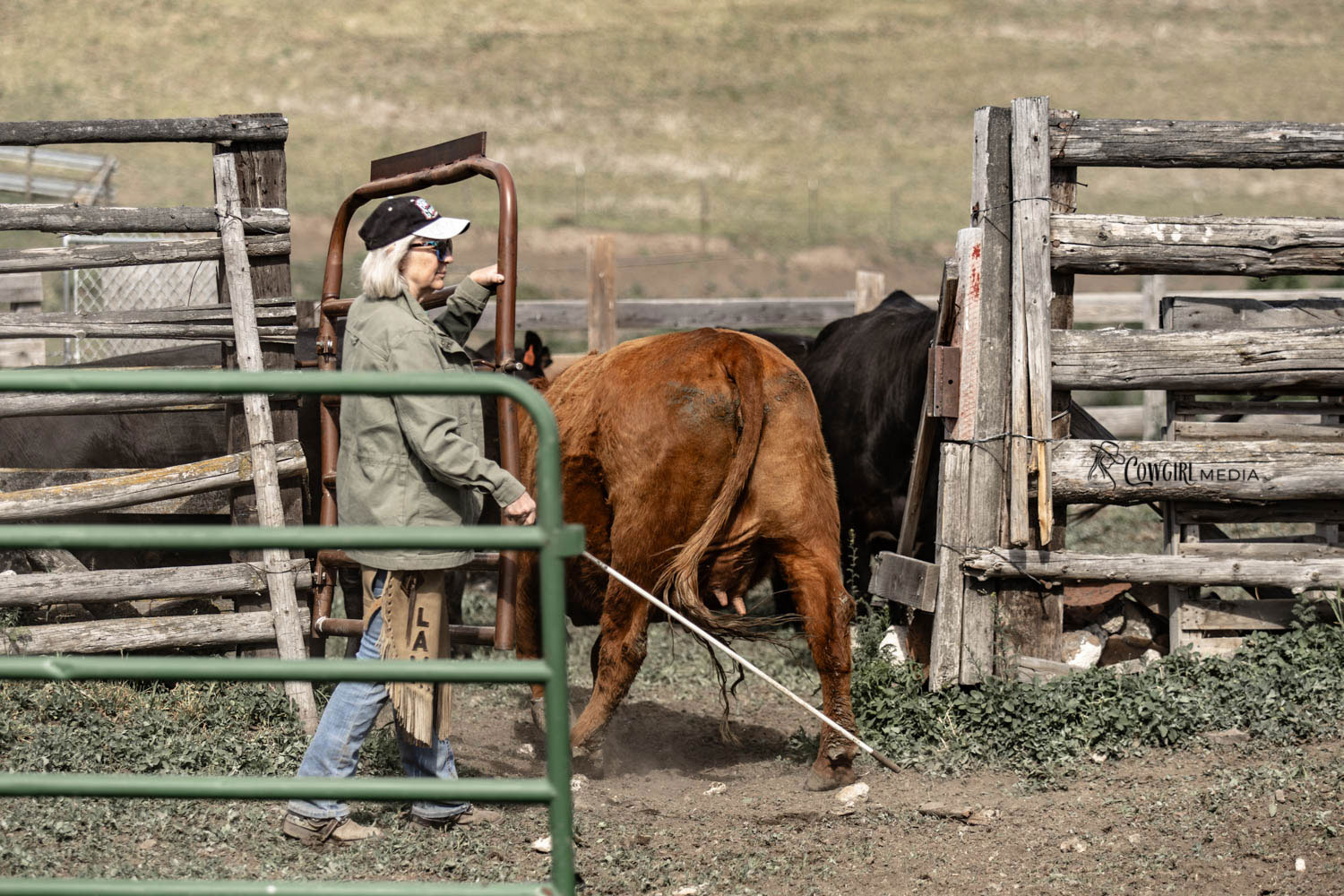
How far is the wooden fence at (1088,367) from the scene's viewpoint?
5.07 m

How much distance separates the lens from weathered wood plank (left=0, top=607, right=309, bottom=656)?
5.15 m

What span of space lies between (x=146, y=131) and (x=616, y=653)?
3025 mm

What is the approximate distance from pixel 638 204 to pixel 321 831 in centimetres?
3192

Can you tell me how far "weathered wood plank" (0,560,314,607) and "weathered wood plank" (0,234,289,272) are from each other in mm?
1347

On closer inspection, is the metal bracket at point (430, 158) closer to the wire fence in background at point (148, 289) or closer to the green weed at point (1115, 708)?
the wire fence in background at point (148, 289)

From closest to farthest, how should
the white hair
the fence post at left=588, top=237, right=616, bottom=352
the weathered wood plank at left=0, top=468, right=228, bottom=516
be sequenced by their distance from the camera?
the white hair, the weathered wood plank at left=0, top=468, right=228, bottom=516, the fence post at left=588, top=237, right=616, bottom=352

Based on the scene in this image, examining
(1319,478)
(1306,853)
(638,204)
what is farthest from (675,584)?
(638,204)

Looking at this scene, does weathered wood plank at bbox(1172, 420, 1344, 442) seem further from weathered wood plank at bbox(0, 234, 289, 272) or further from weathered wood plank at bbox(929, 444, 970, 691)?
weathered wood plank at bbox(0, 234, 289, 272)

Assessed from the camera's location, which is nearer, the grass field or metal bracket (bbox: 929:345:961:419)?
metal bracket (bbox: 929:345:961:419)

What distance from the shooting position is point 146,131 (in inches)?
208

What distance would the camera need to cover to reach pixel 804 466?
4.88 metres

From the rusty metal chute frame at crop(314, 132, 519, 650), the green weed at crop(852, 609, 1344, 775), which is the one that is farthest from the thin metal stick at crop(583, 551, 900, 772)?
the rusty metal chute frame at crop(314, 132, 519, 650)

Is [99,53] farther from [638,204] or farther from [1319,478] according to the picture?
[1319,478]

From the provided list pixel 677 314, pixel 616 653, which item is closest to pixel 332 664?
pixel 616 653
